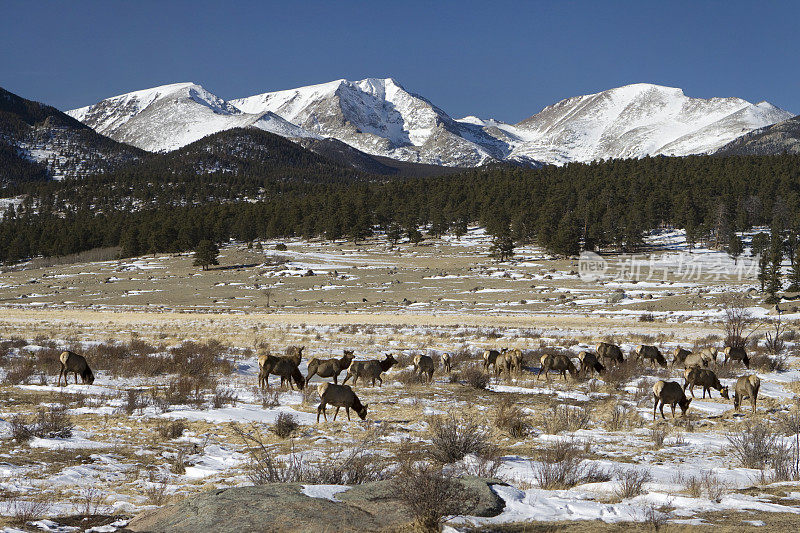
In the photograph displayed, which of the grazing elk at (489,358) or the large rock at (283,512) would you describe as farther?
the grazing elk at (489,358)

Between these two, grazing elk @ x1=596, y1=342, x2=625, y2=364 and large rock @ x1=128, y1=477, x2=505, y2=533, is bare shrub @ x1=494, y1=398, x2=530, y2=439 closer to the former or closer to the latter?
large rock @ x1=128, y1=477, x2=505, y2=533

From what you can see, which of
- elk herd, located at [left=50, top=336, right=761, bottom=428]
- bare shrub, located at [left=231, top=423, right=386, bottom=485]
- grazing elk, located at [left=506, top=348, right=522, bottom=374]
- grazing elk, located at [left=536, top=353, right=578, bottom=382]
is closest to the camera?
bare shrub, located at [left=231, top=423, right=386, bottom=485]

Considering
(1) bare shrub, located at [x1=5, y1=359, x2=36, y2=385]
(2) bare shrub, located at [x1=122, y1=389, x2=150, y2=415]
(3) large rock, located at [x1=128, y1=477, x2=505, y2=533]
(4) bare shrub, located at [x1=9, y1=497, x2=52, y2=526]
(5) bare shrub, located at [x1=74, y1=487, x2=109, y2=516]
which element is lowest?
(1) bare shrub, located at [x1=5, y1=359, x2=36, y2=385]

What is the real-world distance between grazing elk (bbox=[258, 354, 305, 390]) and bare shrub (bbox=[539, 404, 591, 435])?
638cm

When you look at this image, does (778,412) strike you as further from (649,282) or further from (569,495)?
(649,282)

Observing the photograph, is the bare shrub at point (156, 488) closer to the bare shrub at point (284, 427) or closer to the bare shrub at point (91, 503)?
the bare shrub at point (91, 503)

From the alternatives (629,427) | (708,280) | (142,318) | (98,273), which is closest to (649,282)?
(708,280)

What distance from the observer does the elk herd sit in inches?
458

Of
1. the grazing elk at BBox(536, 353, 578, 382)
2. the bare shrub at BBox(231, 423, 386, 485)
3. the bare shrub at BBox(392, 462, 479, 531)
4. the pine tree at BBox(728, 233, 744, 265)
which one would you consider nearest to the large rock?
the bare shrub at BBox(392, 462, 479, 531)

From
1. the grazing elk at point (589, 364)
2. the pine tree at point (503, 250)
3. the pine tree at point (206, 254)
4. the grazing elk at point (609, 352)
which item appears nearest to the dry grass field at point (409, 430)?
the grazing elk at point (589, 364)

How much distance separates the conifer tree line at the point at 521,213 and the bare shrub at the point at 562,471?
81.6 metres

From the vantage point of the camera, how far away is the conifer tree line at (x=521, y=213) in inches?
3915

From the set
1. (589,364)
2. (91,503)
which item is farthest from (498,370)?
(91,503)

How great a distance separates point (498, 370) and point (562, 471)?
10859 millimetres
